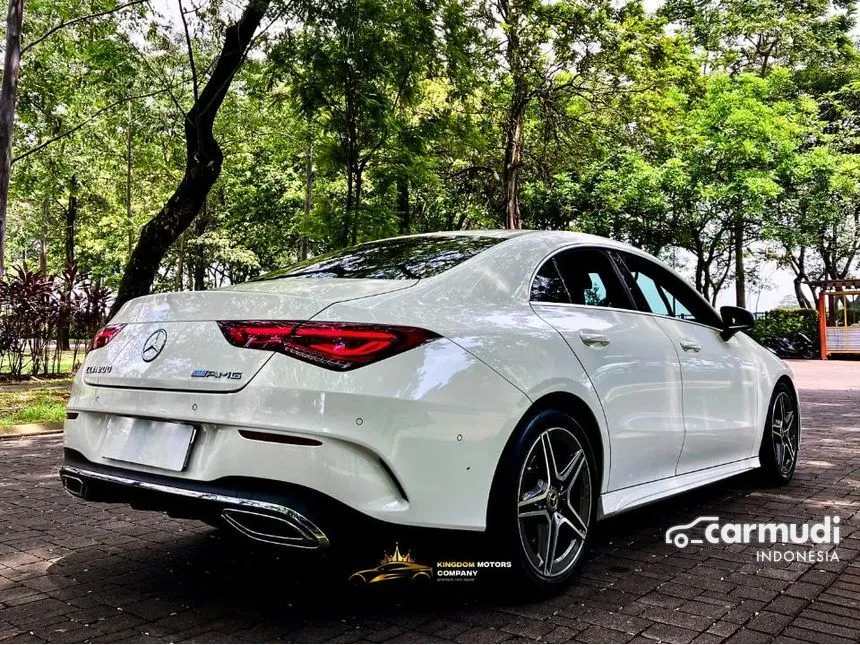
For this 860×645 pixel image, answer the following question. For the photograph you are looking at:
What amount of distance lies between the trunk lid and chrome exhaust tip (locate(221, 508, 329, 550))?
439mm

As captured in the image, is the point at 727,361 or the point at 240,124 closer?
the point at 727,361

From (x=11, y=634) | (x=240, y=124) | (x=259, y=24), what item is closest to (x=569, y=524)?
(x=11, y=634)

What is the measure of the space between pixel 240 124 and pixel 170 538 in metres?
16.2

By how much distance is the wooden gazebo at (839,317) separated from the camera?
26.4m

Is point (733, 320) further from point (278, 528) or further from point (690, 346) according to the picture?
point (278, 528)

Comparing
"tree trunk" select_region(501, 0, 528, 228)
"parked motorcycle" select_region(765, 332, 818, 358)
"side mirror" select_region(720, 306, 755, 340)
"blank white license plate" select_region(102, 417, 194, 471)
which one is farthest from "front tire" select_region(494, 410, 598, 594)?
"parked motorcycle" select_region(765, 332, 818, 358)

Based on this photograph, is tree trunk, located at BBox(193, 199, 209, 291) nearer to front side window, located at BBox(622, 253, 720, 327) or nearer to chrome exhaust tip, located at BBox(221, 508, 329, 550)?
front side window, located at BBox(622, 253, 720, 327)

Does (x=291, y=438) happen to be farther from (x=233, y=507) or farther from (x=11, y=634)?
(x=11, y=634)

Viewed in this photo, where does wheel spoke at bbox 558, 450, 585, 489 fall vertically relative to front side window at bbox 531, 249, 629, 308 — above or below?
below

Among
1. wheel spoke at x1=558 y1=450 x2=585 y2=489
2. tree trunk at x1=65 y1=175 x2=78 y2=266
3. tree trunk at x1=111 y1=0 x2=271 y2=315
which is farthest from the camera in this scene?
tree trunk at x1=65 y1=175 x2=78 y2=266

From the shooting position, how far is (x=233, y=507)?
2.63 meters

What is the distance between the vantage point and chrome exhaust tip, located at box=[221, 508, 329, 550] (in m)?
2.55

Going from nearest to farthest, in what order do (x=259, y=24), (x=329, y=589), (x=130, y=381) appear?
1. (x=130, y=381)
2. (x=329, y=589)
3. (x=259, y=24)

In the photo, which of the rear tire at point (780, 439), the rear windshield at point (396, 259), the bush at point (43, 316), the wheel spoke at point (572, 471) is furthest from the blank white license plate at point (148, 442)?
the bush at point (43, 316)
